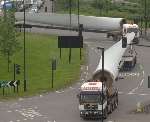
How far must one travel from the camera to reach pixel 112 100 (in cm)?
6347

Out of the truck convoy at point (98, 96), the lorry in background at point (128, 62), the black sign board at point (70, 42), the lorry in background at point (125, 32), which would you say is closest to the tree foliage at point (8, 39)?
the black sign board at point (70, 42)

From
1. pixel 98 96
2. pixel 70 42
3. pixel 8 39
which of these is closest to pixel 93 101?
pixel 98 96

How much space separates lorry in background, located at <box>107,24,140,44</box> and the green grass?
11.2 metres

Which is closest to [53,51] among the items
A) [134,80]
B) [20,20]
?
[134,80]

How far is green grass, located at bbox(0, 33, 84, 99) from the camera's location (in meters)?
76.1

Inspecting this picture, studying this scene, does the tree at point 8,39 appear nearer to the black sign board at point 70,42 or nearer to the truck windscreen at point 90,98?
the black sign board at point 70,42

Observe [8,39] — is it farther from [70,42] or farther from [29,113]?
[29,113]

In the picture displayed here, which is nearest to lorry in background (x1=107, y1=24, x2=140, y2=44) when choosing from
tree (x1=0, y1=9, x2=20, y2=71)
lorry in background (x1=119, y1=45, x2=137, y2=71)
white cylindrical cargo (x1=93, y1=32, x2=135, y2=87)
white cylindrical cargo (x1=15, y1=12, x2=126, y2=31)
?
white cylindrical cargo (x1=15, y1=12, x2=126, y2=31)

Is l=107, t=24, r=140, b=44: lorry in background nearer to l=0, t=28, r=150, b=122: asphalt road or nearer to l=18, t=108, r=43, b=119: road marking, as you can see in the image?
l=0, t=28, r=150, b=122: asphalt road

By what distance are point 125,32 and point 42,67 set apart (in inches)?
1097

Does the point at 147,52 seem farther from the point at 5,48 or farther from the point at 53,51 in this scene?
the point at 5,48

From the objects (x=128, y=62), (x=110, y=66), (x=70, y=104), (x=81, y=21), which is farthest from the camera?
(x=81, y=21)

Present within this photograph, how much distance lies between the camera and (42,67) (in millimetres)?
87688

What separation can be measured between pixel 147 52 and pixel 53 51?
1383 cm
